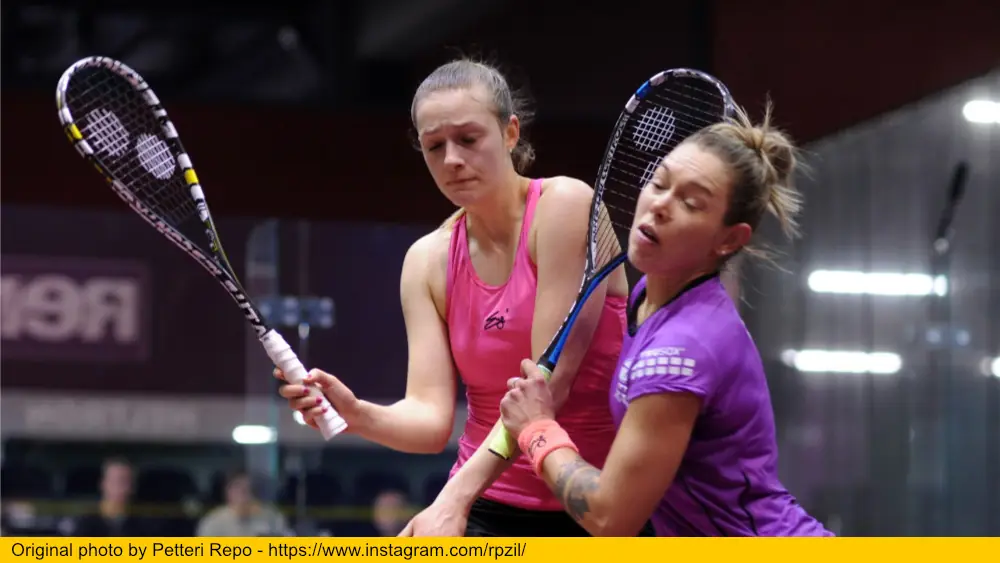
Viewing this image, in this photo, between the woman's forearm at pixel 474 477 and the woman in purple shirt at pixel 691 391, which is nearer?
the woman in purple shirt at pixel 691 391

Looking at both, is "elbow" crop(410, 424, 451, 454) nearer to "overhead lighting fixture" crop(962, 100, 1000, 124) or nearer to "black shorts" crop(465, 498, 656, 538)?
"black shorts" crop(465, 498, 656, 538)

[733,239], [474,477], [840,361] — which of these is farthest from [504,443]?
[840,361]

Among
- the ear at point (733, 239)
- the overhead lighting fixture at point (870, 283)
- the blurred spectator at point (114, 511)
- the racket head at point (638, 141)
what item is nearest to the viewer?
the ear at point (733, 239)

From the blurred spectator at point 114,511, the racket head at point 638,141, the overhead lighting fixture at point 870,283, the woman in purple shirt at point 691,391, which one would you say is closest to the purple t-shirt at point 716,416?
the woman in purple shirt at point 691,391

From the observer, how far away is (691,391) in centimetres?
168

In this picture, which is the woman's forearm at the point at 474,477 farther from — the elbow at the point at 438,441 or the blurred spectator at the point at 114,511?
the blurred spectator at the point at 114,511

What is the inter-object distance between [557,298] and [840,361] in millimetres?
4283

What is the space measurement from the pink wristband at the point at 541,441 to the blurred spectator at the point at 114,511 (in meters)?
3.78

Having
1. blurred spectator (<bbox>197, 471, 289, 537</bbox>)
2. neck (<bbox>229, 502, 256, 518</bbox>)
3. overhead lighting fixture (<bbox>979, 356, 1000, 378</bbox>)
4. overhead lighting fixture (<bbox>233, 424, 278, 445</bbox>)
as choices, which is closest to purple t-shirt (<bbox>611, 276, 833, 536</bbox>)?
blurred spectator (<bbox>197, 471, 289, 537</bbox>)

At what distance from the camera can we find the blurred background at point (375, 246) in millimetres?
4848

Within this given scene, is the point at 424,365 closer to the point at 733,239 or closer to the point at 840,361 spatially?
the point at 733,239

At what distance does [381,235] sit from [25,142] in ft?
3.94

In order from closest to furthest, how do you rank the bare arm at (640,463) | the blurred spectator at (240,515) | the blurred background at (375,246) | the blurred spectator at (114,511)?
1. the bare arm at (640,463)
2. the blurred background at (375,246)
3. the blurred spectator at (240,515)
4. the blurred spectator at (114,511)
